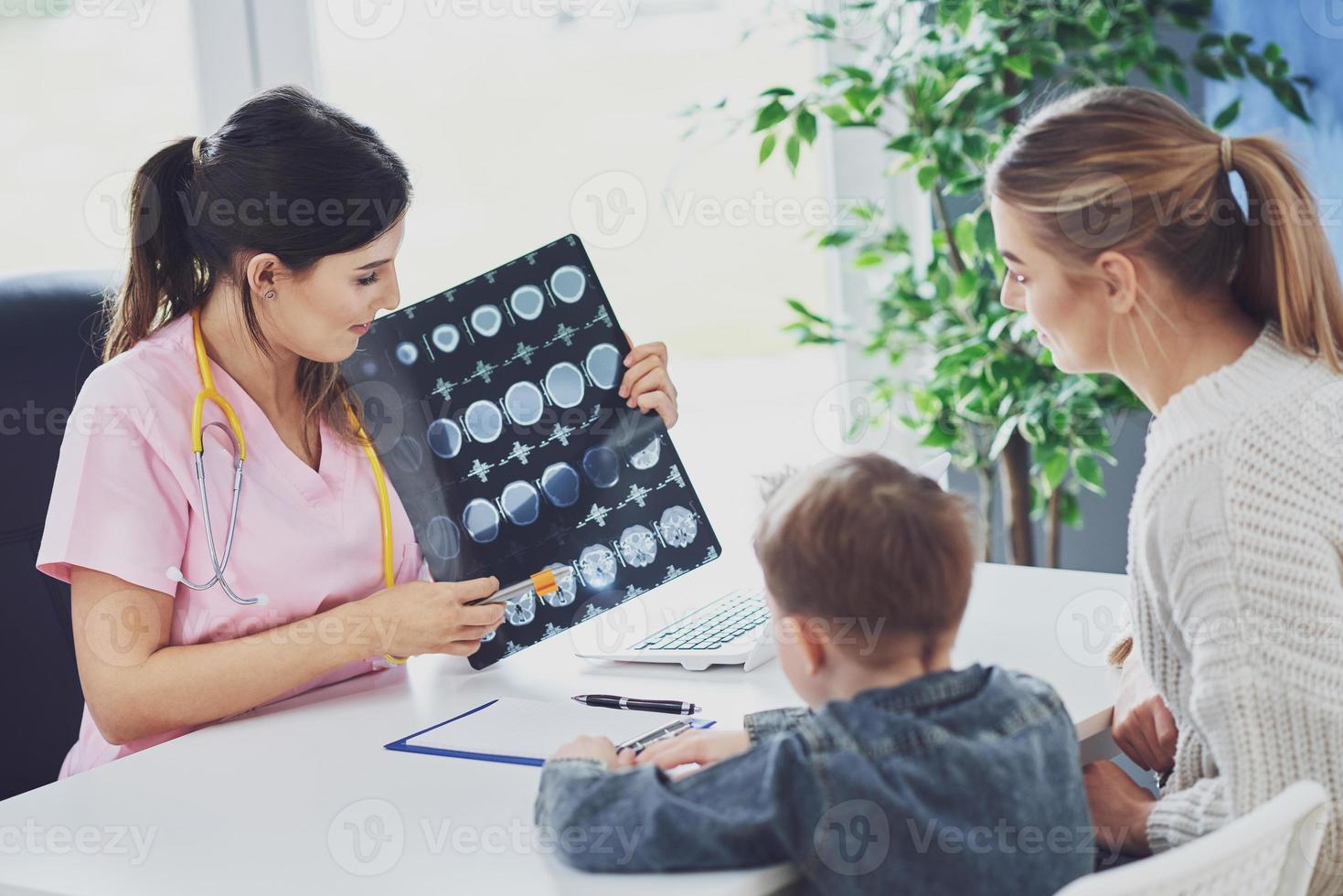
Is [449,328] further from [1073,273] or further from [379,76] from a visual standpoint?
[379,76]

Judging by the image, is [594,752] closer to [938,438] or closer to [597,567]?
[597,567]

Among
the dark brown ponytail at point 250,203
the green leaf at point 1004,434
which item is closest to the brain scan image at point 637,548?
the dark brown ponytail at point 250,203

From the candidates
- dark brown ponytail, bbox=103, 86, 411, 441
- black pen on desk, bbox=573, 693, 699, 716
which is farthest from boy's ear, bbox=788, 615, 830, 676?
dark brown ponytail, bbox=103, 86, 411, 441

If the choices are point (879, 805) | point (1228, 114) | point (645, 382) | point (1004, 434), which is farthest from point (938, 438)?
point (879, 805)

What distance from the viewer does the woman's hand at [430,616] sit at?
4.54 ft

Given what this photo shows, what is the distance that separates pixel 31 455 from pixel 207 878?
783 mm

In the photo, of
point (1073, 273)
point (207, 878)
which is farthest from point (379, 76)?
point (207, 878)

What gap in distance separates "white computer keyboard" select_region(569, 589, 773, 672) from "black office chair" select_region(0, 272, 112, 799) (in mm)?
633

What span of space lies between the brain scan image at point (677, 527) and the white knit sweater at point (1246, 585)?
0.48 m

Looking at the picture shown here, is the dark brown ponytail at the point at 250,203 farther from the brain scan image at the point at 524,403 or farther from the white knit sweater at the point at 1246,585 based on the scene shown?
the white knit sweater at the point at 1246,585

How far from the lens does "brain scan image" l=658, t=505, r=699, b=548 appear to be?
146 centimetres

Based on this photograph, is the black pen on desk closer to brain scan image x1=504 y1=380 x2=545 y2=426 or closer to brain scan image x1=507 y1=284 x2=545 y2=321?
brain scan image x1=504 y1=380 x2=545 y2=426

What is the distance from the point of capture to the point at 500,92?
2.59 m

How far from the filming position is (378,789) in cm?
114
